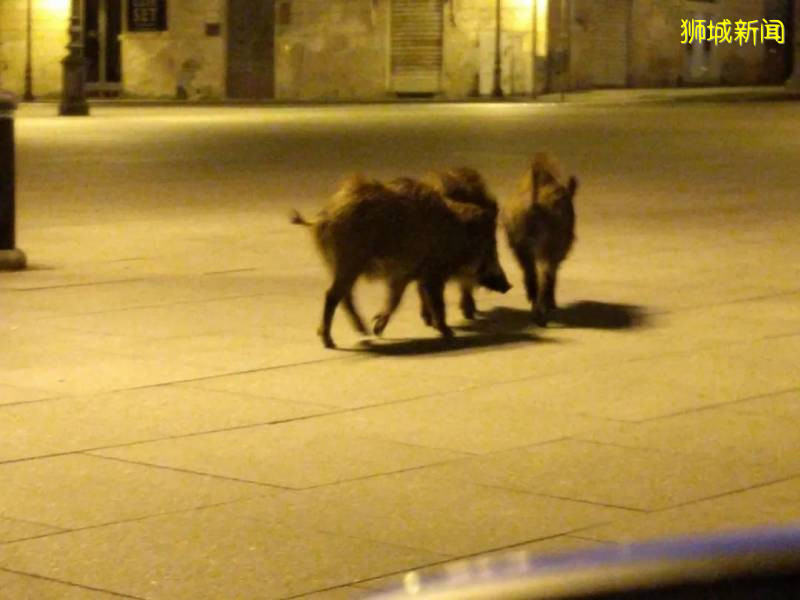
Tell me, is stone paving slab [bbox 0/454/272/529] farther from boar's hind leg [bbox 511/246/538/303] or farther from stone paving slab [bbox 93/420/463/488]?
boar's hind leg [bbox 511/246/538/303]

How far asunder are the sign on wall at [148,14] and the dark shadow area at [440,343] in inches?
1653

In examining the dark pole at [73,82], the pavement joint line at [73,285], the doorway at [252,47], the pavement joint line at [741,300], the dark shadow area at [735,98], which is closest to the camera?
the pavement joint line at [741,300]

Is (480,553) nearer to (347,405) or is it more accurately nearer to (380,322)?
(347,405)

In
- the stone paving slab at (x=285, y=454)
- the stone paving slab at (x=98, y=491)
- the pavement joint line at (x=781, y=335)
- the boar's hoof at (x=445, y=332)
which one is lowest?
the stone paving slab at (x=98, y=491)

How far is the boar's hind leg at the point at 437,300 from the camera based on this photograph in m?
9.91

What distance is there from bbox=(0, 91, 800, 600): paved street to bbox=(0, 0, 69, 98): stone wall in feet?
113

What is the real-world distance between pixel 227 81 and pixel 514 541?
45.3m

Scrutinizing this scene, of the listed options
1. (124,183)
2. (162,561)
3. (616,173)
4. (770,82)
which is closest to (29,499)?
(162,561)

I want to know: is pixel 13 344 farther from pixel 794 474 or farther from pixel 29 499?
pixel 794 474

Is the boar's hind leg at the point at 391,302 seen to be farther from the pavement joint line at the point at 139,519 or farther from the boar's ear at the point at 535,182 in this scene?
the pavement joint line at the point at 139,519

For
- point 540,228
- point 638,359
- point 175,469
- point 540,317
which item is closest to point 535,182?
point 540,228

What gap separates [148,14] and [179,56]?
1.53 metres

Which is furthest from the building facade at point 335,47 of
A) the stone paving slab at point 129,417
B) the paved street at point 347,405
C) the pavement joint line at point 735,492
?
the pavement joint line at point 735,492

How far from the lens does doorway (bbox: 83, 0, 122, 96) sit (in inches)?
2035
